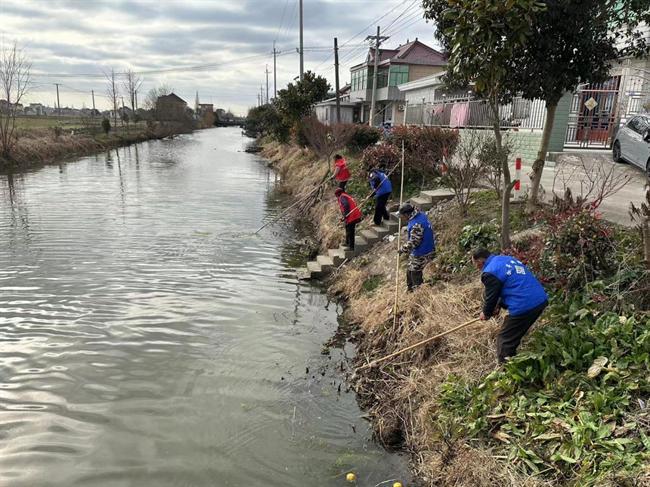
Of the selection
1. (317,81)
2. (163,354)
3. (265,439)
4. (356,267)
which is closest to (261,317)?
(163,354)

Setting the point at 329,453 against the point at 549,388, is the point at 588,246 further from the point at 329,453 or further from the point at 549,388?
the point at 329,453

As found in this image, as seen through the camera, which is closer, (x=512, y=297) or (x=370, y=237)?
(x=512, y=297)

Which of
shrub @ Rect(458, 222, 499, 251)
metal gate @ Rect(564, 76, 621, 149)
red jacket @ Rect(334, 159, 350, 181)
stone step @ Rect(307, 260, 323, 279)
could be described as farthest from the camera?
metal gate @ Rect(564, 76, 621, 149)

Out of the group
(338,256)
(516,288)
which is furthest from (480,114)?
(516,288)

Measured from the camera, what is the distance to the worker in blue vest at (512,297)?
5.01 m

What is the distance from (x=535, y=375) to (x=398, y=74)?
150 ft

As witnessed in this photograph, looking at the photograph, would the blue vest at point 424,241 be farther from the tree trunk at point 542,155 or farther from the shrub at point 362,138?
the shrub at point 362,138

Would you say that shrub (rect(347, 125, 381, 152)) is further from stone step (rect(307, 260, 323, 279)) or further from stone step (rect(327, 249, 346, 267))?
stone step (rect(307, 260, 323, 279))

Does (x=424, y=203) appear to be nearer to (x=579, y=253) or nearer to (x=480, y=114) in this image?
(x=579, y=253)

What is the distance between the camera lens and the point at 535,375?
4832 mm

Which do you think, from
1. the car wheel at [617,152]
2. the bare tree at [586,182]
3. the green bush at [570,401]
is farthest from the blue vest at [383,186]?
the car wheel at [617,152]

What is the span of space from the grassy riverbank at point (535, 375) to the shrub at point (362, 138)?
12.6 metres

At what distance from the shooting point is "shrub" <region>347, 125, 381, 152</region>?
20.2 meters

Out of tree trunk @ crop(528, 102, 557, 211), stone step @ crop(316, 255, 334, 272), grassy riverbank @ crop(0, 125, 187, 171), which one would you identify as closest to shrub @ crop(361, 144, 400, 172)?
stone step @ crop(316, 255, 334, 272)
